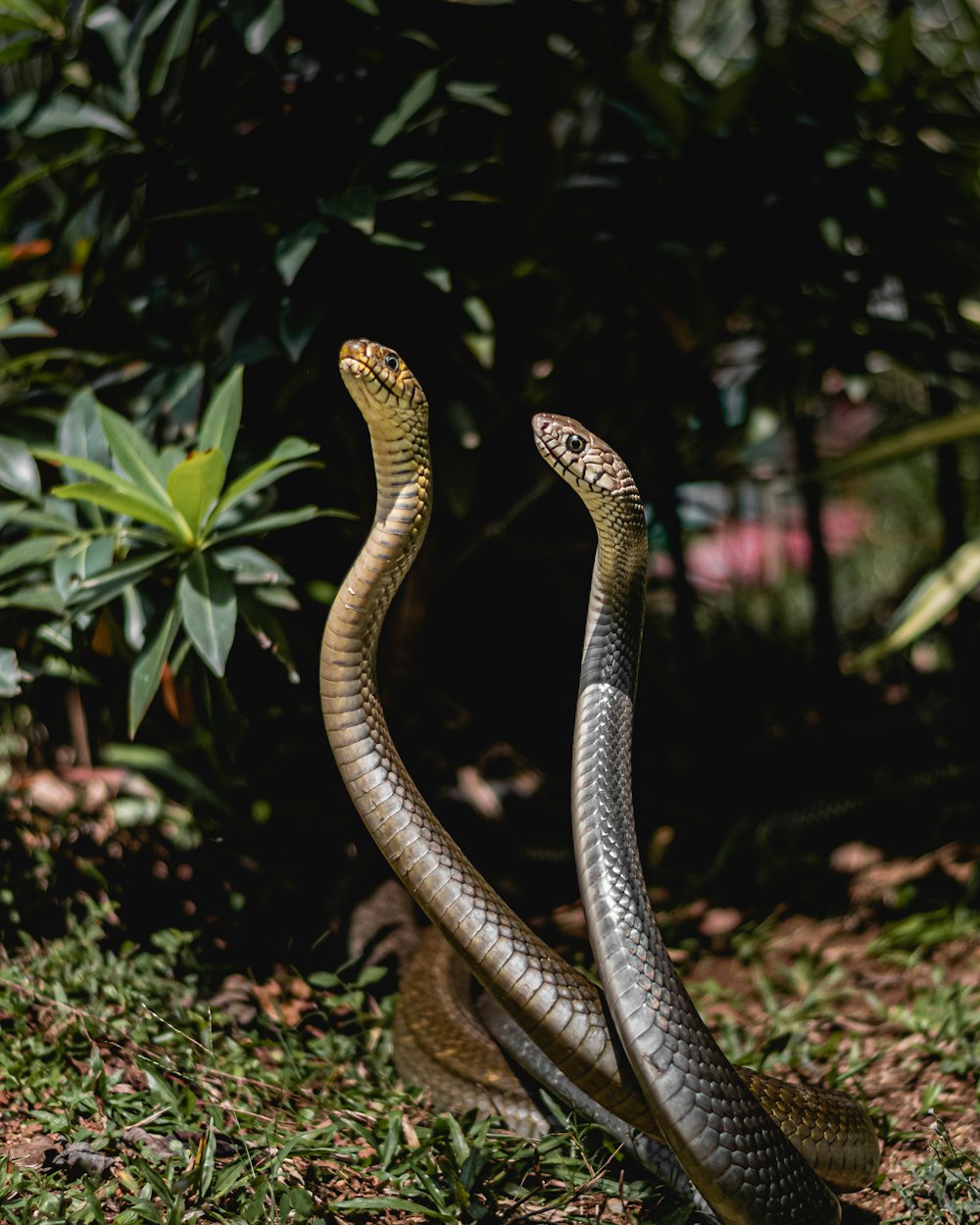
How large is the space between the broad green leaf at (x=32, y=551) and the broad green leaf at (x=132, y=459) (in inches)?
11.1

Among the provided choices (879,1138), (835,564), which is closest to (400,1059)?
(879,1138)

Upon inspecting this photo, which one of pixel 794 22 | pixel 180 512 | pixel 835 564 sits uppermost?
pixel 794 22

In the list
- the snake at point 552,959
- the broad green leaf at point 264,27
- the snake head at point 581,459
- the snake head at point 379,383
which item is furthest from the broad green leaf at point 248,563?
the broad green leaf at point 264,27

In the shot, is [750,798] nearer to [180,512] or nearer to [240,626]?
[240,626]

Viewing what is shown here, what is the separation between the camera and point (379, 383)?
2.10 metres

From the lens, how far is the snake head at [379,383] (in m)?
2.07

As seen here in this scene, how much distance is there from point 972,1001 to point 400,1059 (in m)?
1.46

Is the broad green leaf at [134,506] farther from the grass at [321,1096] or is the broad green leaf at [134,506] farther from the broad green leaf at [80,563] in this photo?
the grass at [321,1096]

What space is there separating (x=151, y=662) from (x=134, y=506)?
36 cm

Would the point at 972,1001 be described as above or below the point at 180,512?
below

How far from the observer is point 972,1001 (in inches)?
120

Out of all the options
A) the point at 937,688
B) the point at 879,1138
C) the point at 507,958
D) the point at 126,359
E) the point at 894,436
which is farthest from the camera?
the point at 937,688

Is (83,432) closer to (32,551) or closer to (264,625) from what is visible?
(32,551)

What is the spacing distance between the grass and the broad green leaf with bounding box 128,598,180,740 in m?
0.64
